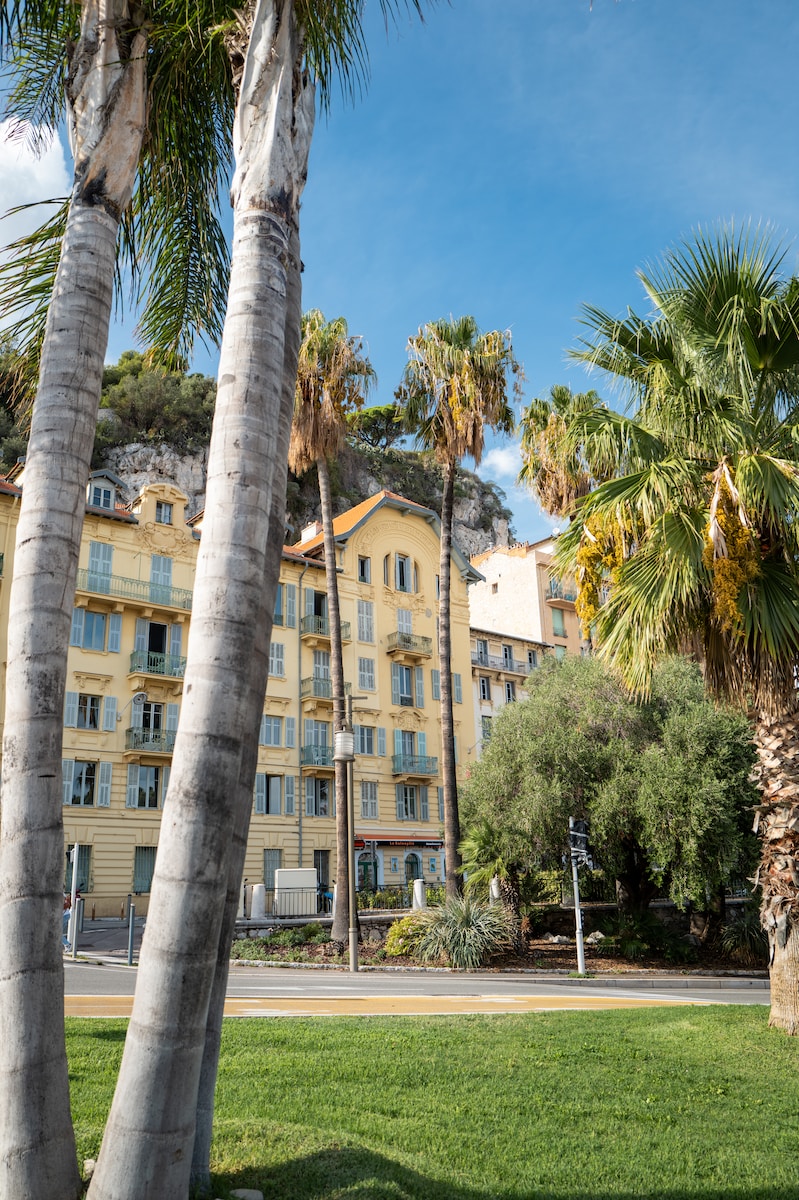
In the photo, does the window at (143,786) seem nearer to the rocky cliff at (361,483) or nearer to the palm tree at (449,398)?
the rocky cliff at (361,483)

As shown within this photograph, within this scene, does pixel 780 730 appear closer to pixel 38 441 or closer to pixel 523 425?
pixel 38 441

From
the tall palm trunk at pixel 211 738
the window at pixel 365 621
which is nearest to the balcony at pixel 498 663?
the window at pixel 365 621

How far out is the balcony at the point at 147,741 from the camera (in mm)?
35688

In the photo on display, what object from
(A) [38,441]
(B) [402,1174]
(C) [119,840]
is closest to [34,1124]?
(B) [402,1174]

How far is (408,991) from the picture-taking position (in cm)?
1631

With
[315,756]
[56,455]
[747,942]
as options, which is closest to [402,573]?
[315,756]

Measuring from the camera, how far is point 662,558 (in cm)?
1067

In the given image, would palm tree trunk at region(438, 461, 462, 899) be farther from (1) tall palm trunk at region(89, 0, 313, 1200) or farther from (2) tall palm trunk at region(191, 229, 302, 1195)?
(1) tall palm trunk at region(89, 0, 313, 1200)

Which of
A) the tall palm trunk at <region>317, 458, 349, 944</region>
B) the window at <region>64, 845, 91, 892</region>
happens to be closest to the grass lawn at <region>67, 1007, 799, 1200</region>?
the tall palm trunk at <region>317, 458, 349, 944</region>

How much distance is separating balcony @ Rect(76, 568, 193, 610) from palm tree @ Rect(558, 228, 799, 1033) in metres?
27.5

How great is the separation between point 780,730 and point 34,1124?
8786mm

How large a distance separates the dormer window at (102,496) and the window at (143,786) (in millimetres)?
10303

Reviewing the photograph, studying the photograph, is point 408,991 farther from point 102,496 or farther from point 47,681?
point 102,496

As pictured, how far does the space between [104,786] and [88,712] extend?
9.15 feet
